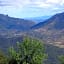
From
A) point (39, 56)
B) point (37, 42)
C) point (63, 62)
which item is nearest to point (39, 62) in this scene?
point (39, 56)

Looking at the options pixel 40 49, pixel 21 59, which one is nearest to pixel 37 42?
pixel 40 49

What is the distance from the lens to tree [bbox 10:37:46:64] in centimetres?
5516

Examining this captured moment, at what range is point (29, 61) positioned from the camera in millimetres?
55312

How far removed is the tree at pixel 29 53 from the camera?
181ft

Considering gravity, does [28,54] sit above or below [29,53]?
below

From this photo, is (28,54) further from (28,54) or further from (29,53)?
(29,53)

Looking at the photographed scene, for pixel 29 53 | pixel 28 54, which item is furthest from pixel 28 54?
pixel 29 53

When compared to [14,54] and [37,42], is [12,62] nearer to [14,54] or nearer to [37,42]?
[14,54]

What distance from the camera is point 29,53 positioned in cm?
5606

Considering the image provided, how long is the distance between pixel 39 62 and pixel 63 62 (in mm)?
12400

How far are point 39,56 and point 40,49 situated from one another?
2682mm

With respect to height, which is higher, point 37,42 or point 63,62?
point 37,42

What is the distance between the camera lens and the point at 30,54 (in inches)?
2212

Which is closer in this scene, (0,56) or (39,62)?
(39,62)
